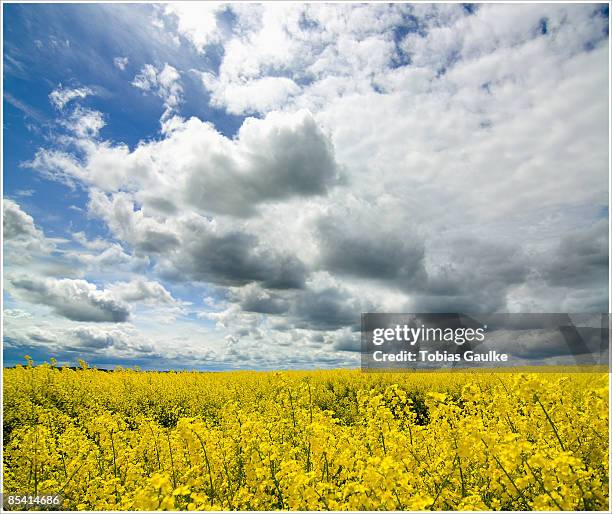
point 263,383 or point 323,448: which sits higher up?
point 263,383

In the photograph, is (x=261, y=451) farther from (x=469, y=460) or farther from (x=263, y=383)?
(x=263, y=383)

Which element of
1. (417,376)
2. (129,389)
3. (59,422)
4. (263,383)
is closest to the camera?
(59,422)

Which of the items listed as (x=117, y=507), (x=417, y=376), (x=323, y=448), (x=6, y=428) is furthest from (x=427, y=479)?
(x=417, y=376)

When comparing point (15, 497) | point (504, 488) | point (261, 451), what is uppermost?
point (261, 451)

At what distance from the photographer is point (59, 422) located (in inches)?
402

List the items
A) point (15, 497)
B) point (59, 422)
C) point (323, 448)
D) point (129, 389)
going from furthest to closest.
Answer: point (129, 389)
point (59, 422)
point (15, 497)
point (323, 448)

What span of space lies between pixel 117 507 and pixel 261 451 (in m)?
1.68

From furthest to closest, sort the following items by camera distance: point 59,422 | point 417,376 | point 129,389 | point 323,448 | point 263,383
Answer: point 417,376 < point 263,383 < point 129,389 < point 59,422 < point 323,448

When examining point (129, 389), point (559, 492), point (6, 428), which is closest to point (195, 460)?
point (559, 492)

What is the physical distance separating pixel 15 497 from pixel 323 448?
13.7 feet

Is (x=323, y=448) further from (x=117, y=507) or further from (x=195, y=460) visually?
(x=117, y=507)

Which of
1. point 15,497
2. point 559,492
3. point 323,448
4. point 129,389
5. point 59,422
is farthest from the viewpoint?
point 129,389

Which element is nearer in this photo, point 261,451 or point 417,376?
point 261,451

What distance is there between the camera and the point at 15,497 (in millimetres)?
5645
